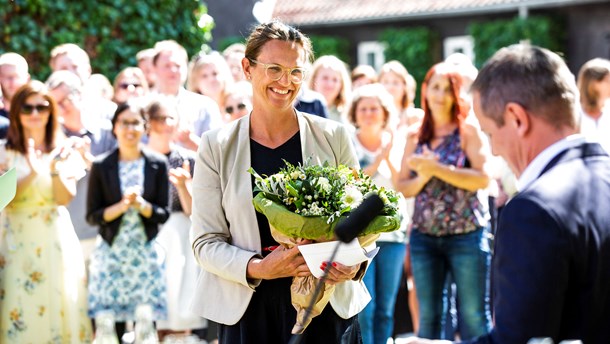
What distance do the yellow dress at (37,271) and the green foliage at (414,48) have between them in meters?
19.6

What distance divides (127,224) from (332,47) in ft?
70.9

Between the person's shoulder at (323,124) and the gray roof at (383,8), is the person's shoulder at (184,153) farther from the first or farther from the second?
the gray roof at (383,8)

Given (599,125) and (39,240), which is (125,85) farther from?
(599,125)

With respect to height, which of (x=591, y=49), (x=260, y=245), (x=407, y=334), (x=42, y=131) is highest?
(x=591, y=49)

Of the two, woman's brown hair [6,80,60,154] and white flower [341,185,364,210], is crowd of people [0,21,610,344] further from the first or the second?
white flower [341,185,364,210]

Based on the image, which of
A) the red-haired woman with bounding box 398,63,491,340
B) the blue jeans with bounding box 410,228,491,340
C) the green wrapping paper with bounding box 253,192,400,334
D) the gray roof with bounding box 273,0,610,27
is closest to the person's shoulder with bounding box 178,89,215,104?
the red-haired woman with bounding box 398,63,491,340

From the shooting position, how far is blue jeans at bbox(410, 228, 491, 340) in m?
6.86

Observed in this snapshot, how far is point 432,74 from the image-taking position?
A: 7230 millimetres

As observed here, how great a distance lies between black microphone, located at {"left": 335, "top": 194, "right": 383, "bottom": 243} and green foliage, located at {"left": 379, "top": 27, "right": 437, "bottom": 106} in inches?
913

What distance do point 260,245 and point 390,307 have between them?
363cm

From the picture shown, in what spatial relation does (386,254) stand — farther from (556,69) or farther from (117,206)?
(556,69)

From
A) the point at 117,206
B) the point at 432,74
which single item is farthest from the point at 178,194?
the point at 432,74

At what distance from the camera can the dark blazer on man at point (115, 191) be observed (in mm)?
7312

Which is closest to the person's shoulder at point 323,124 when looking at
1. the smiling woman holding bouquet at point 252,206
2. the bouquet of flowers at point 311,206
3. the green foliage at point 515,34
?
the smiling woman holding bouquet at point 252,206
